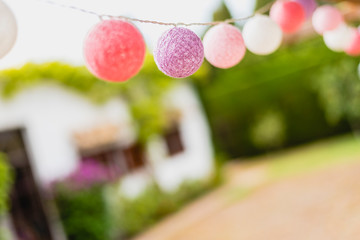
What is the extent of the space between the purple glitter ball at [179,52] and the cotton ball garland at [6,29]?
0.68 metres

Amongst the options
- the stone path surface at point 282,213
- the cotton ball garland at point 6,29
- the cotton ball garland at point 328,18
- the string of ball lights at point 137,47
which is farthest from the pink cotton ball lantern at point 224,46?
the stone path surface at point 282,213

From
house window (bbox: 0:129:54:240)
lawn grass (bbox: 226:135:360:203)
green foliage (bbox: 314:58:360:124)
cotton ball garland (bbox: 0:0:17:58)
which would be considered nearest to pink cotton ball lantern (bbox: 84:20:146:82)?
cotton ball garland (bbox: 0:0:17:58)

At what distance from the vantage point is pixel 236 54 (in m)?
2.02

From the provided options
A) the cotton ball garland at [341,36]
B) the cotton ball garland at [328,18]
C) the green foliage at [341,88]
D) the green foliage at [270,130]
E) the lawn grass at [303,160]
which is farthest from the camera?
the green foliage at [270,130]

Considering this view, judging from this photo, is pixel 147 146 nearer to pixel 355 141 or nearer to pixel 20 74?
pixel 20 74

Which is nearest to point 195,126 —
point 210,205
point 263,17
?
point 210,205

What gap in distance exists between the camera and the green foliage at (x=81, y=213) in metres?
5.20

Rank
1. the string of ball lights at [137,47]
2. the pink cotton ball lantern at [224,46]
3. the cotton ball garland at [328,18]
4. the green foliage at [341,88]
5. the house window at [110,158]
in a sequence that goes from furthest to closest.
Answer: the green foliage at [341,88]
the house window at [110,158]
the cotton ball garland at [328,18]
the pink cotton ball lantern at [224,46]
the string of ball lights at [137,47]

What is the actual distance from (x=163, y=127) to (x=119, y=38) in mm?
6421

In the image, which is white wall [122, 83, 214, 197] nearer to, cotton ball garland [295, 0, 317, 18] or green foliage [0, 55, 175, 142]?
green foliage [0, 55, 175, 142]

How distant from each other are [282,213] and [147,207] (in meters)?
2.70

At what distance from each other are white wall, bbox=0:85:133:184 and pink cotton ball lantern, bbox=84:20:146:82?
431cm

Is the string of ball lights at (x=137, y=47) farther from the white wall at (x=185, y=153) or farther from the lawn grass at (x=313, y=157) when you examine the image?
the lawn grass at (x=313, y=157)

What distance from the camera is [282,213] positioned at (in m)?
5.18
